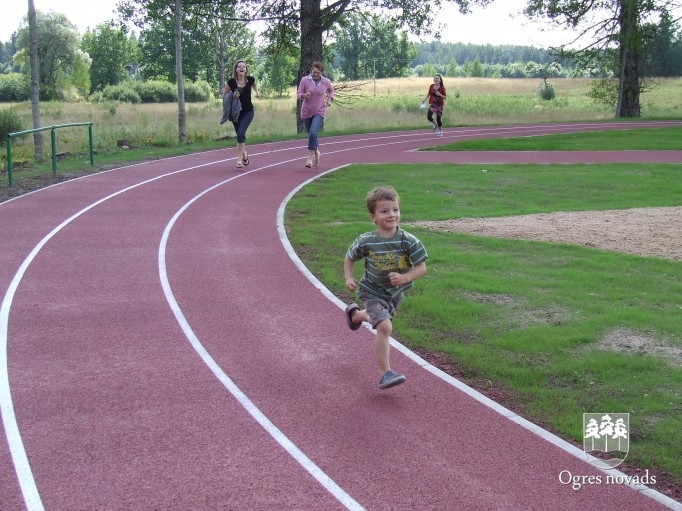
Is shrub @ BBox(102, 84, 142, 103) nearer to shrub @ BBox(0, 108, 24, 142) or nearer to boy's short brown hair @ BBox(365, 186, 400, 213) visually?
shrub @ BBox(0, 108, 24, 142)

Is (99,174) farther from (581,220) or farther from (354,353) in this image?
(354,353)

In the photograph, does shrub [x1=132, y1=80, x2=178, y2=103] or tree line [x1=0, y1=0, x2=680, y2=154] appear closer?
tree line [x1=0, y1=0, x2=680, y2=154]

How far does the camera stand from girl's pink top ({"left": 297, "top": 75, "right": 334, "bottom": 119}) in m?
17.8

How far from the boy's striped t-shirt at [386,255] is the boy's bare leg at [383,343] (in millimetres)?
247

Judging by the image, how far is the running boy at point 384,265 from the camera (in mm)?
6176

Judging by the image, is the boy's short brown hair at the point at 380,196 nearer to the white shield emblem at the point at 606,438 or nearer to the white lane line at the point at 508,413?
the white lane line at the point at 508,413

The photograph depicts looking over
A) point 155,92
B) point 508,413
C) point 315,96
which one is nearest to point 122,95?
point 155,92

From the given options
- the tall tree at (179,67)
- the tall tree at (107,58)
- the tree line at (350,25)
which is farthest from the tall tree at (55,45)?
the tall tree at (179,67)

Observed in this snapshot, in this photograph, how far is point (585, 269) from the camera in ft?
32.7

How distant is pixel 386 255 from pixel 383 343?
676mm

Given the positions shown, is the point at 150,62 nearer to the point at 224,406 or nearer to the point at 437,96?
the point at 437,96

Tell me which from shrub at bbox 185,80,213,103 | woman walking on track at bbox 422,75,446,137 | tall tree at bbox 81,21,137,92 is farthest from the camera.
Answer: tall tree at bbox 81,21,137,92

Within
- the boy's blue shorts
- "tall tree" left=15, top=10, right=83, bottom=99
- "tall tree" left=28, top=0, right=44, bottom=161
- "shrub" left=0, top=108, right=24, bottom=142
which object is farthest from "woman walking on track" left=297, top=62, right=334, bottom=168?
"tall tree" left=15, top=10, right=83, bottom=99

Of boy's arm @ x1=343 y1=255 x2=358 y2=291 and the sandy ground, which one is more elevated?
boy's arm @ x1=343 y1=255 x2=358 y2=291
